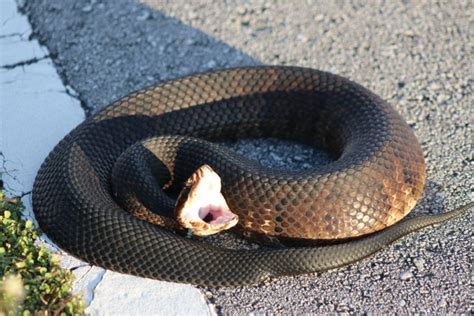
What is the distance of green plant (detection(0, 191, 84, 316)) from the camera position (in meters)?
4.10

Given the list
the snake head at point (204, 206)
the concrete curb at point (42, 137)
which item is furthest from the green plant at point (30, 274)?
the snake head at point (204, 206)

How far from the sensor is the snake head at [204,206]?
179 inches

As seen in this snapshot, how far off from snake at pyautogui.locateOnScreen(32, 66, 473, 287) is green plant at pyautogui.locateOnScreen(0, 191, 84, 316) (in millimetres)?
199

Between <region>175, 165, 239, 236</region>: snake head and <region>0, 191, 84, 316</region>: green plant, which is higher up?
<region>175, 165, 239, 236</region>: snake head

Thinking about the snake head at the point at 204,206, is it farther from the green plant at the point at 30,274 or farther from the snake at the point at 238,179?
the green plant at the point at 30,274

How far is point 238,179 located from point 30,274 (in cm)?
126

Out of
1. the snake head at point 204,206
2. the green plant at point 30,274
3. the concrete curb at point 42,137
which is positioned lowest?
the concrete curb at point 42,137

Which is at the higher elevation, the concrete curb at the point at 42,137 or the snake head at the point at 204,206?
the snake head at the point at 204,206

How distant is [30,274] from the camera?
433 centimetres

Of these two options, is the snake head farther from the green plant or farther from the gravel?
the gravel

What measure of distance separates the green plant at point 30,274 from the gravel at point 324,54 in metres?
1.60

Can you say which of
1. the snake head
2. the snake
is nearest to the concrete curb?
the snake

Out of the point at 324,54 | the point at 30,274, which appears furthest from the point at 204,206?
the point at 324,54

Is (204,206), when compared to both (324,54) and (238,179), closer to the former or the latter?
(238,179)
